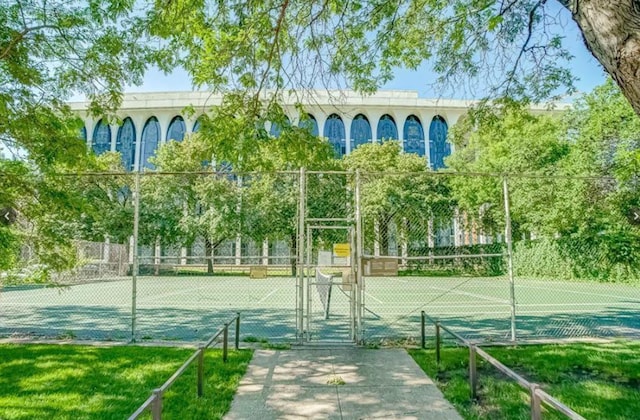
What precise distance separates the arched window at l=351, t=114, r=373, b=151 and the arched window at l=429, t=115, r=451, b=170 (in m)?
7.38

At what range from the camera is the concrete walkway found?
4.30 meters

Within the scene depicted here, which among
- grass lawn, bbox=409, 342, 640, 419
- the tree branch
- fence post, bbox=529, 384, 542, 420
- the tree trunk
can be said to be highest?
the tree branch

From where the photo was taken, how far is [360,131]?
158 feet

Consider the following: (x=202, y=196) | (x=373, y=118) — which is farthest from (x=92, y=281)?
(x=373, y=118)

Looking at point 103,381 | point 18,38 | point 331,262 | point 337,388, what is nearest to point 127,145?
point 18,38

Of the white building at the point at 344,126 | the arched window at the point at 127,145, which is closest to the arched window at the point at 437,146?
the white building at the point at 344,126

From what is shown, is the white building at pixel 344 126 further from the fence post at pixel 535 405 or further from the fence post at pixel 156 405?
the fence post at pixel 156 405

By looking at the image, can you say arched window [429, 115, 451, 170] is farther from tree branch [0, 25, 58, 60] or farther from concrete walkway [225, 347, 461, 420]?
tree branch [0, 25, 58, 60]

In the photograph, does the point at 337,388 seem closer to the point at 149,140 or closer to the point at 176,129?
the point at 176,129

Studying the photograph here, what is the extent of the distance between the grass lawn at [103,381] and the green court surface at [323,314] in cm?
103

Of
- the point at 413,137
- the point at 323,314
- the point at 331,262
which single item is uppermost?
the point at 413,137

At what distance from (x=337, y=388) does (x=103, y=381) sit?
2.97 metres

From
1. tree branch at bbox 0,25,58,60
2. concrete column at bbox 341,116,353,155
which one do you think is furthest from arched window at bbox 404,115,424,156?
tree branch at bbox 0,25,58,60

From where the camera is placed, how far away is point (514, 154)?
83.5ft
